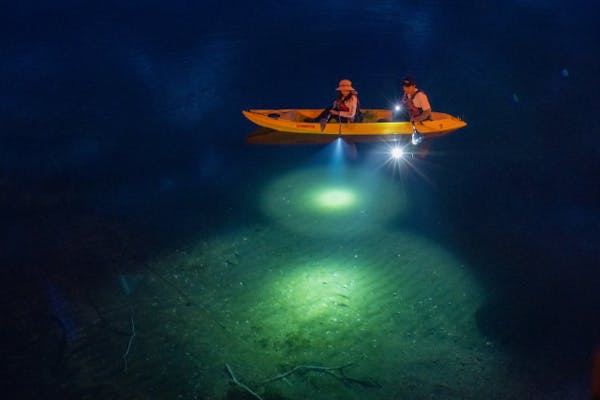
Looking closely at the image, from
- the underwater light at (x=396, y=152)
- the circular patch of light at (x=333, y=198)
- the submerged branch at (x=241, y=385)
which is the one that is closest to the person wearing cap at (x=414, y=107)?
the underwater light at (x=396, y=152)

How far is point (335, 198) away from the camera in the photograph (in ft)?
44.3

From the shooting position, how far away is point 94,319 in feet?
31.4

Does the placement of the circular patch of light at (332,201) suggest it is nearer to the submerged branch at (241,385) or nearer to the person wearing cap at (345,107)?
the person wearing cap at (345,107)

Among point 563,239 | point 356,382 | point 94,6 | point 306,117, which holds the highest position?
point 94,6

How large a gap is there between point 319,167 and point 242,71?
824cm

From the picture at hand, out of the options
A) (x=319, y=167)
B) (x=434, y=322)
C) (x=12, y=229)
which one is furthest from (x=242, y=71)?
(x=434, y=322)

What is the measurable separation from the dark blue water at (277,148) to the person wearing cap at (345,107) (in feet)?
4.14

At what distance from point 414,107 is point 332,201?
458cm

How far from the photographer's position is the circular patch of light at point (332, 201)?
1234 centimetres

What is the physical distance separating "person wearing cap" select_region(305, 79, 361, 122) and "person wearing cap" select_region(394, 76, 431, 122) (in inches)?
58.0

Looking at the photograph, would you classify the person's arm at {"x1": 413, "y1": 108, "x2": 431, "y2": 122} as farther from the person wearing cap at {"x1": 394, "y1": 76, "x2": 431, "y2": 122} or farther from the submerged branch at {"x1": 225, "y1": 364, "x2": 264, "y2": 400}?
the submerged branch at {"x1": 225, "y1": 364, "x2": 264, "y2": 400}

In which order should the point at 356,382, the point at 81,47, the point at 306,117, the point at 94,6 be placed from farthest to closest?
the point at 94,6
the point at 81,47
the point at 306,117
the point at 356,382

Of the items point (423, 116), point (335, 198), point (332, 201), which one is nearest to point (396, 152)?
point (423, 116)

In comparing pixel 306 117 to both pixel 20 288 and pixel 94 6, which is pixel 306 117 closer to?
pixel 20 288
